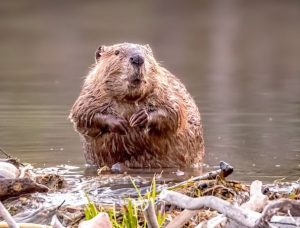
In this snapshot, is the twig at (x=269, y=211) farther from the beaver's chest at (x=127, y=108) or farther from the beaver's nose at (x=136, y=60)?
the beaver's chest at (x=127, y=108)

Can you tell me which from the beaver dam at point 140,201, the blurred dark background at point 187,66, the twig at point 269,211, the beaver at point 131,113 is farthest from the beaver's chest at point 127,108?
the twig at point 269,211

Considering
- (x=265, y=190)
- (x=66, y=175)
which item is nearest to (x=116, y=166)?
(x=66, y=175)

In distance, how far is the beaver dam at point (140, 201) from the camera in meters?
3.83

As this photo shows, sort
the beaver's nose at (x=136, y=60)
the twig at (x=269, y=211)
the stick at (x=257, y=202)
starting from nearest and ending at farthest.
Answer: the twig at (x=269, y=211) → the stick at (x=257, y=202) → the beaver's nose at (x=136, y=60)

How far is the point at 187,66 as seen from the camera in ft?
53.6

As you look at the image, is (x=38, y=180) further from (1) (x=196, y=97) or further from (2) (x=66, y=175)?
(1) (x=196, y=97)

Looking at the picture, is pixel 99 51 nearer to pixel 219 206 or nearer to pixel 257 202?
pixel 257 202

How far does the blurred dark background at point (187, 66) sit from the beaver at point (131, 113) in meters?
0.36

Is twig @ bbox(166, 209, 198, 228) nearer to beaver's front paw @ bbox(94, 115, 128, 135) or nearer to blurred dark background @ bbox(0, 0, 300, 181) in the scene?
blurred dark background @ bbox(0, 0, 300, 181)

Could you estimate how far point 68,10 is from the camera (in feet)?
86.6

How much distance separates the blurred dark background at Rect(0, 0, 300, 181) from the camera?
8.19 metres

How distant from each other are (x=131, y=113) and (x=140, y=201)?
7.79ft

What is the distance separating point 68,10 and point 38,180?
20.6 m

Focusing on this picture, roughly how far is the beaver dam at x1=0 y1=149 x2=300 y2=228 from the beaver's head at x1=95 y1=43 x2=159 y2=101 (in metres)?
0.49
